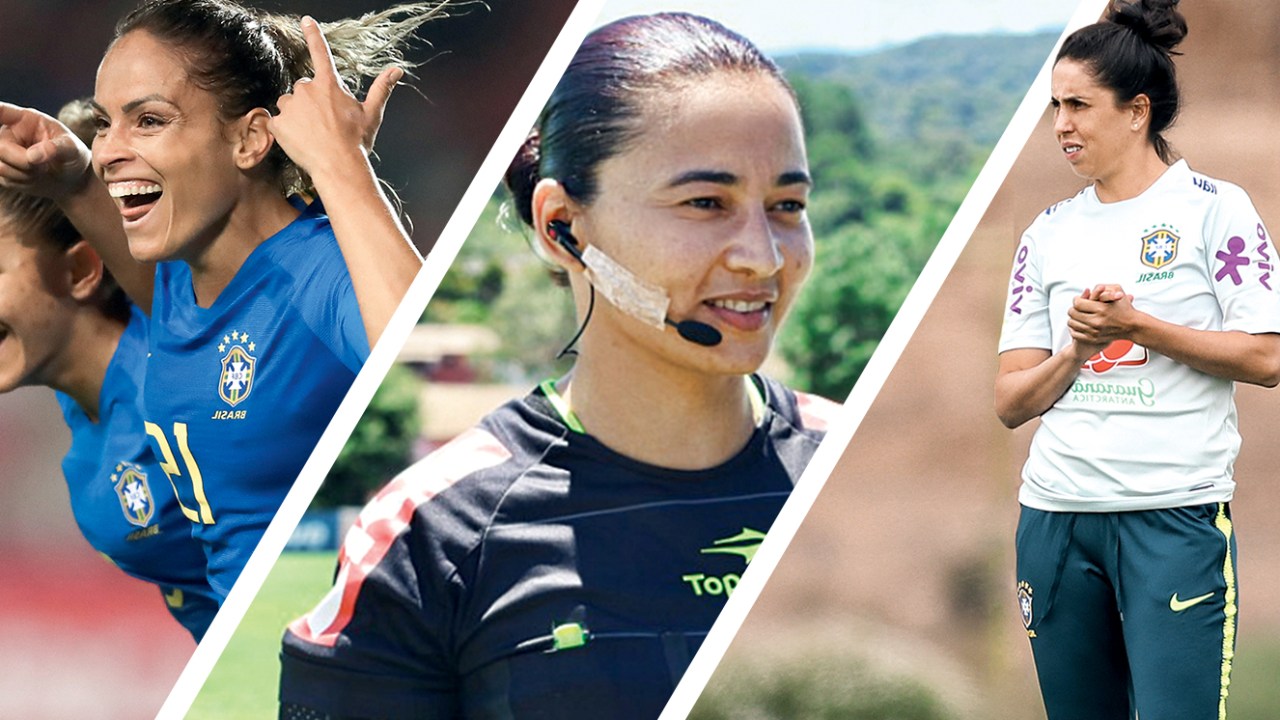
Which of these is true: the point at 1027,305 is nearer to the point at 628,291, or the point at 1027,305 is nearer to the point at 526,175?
the point at 628,291

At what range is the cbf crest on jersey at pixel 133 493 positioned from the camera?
2924mm

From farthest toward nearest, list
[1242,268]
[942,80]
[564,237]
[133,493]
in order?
[942,80], [133,493], [564,237], [1242,268]

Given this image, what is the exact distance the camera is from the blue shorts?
218cm

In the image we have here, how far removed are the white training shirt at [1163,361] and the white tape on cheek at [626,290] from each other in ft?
2.06

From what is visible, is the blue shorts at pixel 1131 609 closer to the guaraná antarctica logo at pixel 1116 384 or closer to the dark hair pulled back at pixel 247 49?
the guaraná antarctica logo at pixel 1116 384

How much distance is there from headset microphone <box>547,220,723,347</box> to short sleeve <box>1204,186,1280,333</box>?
0.74 metres

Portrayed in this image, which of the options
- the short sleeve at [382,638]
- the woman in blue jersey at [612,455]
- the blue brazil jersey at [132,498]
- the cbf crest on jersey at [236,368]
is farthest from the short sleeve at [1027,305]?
the blue brazil jersey at [132,498]

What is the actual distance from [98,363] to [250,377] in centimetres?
53

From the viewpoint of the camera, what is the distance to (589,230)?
90.2 inches

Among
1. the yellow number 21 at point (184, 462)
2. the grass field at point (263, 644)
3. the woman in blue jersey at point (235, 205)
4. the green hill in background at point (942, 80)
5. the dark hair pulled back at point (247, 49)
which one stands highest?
the green hill in background at point (942, 80)

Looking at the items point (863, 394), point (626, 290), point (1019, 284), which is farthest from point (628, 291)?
point (1019, 284)

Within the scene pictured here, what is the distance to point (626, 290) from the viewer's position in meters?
2.29

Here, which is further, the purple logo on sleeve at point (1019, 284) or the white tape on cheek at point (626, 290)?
the purple logo on sleeve at point (1019, 284)

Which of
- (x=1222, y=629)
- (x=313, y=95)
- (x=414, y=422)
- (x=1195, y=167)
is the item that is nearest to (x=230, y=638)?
(x=414, y=422)
